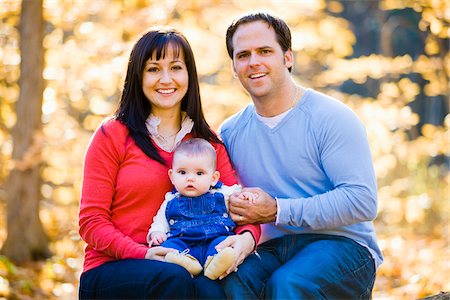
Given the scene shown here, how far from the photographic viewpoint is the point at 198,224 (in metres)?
2.77

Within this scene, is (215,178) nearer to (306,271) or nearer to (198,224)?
(198,224)

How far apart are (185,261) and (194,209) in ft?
0.91

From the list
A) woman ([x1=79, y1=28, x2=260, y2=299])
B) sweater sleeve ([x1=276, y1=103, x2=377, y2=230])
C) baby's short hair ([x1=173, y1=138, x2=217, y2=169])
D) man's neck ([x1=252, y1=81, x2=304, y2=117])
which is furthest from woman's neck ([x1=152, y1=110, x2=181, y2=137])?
sweater sleeve ([x1=276, y1=103, x2=377, y2=230])

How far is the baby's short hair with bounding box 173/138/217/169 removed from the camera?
282cm

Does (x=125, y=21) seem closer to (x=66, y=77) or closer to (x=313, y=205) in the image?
(x=66, y=77)

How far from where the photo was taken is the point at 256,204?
2816mm

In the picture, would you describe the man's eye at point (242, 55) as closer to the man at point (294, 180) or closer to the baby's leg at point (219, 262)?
the man at point (294, 180)

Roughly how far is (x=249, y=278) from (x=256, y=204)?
324 mm

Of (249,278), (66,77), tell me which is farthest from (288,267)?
(66,77)

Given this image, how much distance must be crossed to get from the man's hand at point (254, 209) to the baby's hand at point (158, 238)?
33 centimetres

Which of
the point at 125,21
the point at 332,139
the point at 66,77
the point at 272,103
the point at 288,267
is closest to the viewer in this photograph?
the point at 288,267

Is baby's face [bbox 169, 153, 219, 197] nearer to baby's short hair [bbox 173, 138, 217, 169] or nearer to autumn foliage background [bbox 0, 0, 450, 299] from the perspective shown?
baby's short hair [bbox 173, 138, 217, 169]

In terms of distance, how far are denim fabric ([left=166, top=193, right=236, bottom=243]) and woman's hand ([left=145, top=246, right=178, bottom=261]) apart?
112 millimetres

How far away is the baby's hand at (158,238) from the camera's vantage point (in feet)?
8.93
